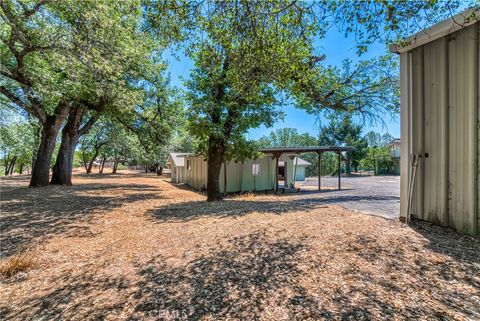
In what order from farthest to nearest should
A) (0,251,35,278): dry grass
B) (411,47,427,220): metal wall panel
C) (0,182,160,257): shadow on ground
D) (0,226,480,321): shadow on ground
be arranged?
1. (0,182,160,257): shadow on ground
2. (411,47,427,220): metal wall panel
3. (0,251,35,278): dry grass
4. (0,226,480,321): shadow on ground

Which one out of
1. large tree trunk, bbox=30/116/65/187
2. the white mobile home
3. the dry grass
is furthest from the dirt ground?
the white mobile home

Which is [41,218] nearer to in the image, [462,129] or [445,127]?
[445,127]

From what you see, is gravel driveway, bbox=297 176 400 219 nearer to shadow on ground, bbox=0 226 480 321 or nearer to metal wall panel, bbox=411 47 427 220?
metal wall panel, bbox=411 47 427 220

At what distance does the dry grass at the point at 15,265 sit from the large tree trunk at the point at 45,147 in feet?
34.0

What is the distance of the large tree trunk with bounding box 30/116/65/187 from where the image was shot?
12023 millimetres

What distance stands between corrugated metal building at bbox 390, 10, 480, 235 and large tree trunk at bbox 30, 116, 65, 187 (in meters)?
14.3

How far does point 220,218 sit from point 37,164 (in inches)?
460

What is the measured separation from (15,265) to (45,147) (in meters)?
10.9

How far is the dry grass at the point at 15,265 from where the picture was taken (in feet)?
11.4

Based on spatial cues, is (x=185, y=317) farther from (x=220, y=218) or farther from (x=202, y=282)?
(x=220, y=218)

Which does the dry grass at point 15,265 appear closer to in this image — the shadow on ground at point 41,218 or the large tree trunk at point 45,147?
the shadow on ground at point 41,218

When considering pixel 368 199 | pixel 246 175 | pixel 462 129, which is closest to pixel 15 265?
pixel 462 129

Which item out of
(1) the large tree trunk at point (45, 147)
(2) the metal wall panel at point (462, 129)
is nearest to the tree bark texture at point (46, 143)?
(1) the large tree trunk at point (45, 147)

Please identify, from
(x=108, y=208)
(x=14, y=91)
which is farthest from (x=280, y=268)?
(x=14, y=91)
